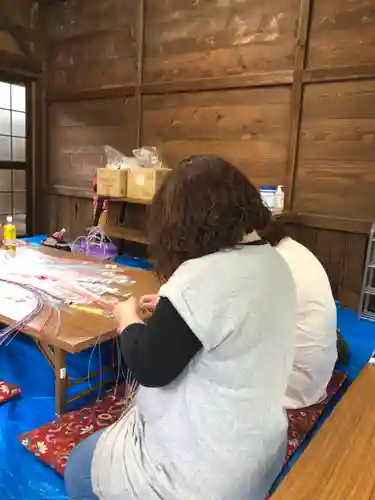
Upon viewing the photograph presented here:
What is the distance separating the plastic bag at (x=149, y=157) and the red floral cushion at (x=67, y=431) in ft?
8.39

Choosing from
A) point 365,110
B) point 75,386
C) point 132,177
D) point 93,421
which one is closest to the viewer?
point 93,421

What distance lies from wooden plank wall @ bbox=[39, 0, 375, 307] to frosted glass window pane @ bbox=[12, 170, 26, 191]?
2.13 feet

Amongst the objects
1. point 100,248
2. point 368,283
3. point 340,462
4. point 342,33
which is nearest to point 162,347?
point 340,462

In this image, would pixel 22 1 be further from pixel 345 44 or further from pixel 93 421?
pixel 93 421

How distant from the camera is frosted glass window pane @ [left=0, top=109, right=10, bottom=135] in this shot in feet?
16.0

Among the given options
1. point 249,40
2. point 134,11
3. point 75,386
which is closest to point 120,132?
point 134,11

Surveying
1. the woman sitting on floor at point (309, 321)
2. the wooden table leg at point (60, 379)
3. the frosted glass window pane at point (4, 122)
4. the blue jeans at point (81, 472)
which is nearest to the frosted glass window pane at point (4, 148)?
the frosted glass window pane at point (4, 122)

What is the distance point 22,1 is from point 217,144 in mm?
2811

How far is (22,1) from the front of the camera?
4.82 metres

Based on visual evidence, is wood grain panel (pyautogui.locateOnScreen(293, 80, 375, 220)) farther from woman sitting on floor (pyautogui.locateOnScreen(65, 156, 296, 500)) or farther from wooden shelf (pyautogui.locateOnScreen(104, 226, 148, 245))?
woman sitting on floor (pyautogui.locateOnScreen(65, 156, 296, 500))

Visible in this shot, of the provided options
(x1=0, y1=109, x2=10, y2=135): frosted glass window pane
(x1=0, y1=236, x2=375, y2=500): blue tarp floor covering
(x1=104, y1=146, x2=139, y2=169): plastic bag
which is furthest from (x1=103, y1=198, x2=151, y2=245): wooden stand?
(x1=0, y1=236, x2=375, y2=500): blue tarp floor covering

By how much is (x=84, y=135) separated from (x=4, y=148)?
0.91 metres

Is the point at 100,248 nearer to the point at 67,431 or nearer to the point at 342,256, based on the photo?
the point at 342,256

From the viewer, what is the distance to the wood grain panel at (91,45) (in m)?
4.44
